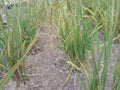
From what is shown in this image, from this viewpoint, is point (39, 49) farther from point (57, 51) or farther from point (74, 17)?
point (74, 17)

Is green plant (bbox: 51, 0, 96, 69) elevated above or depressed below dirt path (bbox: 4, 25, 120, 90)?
above

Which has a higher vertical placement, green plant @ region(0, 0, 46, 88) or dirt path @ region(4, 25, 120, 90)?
green plant @ region(0, 0, 46, 88)

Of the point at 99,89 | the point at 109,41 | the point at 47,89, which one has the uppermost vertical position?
the point at 109,41

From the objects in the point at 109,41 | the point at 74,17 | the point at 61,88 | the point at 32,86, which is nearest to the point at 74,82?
the point at 61,88

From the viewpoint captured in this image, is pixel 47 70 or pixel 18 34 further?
pixel 47 70

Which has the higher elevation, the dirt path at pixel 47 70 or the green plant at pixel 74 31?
the green plant at pixel 74 31

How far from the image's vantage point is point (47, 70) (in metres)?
1.19

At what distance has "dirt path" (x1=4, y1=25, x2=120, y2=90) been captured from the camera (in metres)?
1.09

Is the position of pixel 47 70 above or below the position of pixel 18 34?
below

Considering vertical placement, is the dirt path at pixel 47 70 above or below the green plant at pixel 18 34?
below

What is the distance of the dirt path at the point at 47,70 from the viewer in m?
1.09

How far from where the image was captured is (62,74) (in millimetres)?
→ 1153

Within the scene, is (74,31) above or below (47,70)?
above

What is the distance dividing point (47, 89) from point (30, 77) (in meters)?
0.11
